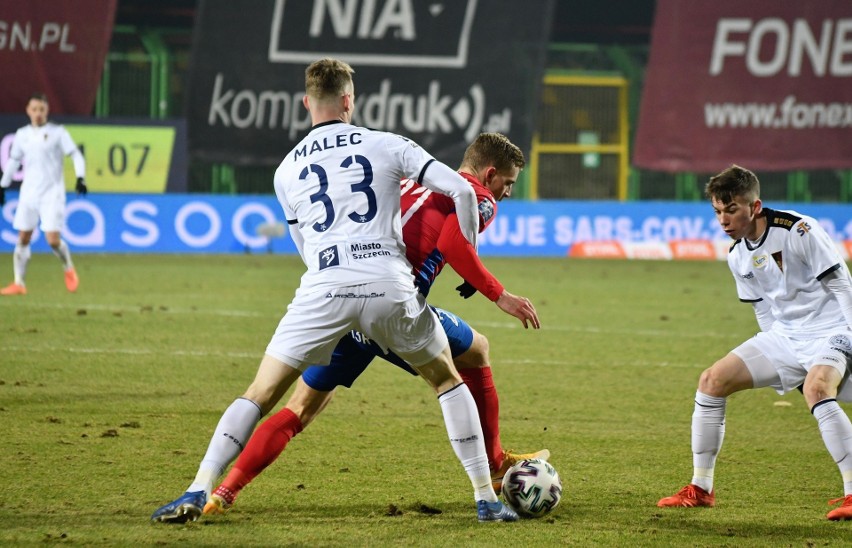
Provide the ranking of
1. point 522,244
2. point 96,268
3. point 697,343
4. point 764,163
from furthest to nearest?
point 764,163 < point 522,244 < point 96,268 < point 697,343

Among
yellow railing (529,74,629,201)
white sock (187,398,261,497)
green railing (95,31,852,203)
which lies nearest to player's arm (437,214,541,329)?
white sock (187,398,261,497)

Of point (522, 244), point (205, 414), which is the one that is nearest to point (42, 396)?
point (205, 414)

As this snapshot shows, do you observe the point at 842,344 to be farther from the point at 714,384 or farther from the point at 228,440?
the point at 228,440

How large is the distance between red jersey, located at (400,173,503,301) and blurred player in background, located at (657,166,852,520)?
3.49 ft

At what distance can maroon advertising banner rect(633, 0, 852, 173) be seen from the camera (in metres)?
Result: 24.5

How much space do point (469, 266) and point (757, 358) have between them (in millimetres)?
1478

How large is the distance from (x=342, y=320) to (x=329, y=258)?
248mm

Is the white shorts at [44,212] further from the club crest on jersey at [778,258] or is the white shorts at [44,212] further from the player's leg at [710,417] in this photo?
the club crest on jersey at [778,258]

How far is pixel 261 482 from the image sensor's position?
18.5 ft

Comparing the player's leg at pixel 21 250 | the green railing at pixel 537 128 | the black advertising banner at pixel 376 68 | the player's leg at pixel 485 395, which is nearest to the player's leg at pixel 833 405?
the player's leg at pixel 485 395

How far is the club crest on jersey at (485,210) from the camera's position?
5.10 m

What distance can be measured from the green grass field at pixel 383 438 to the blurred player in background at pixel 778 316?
408 mm

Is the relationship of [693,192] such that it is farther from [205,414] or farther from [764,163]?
[205,414]

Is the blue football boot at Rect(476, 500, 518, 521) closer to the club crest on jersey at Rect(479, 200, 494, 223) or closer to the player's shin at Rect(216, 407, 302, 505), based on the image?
the player's shin at Rect(216, 407, 302, 505)
